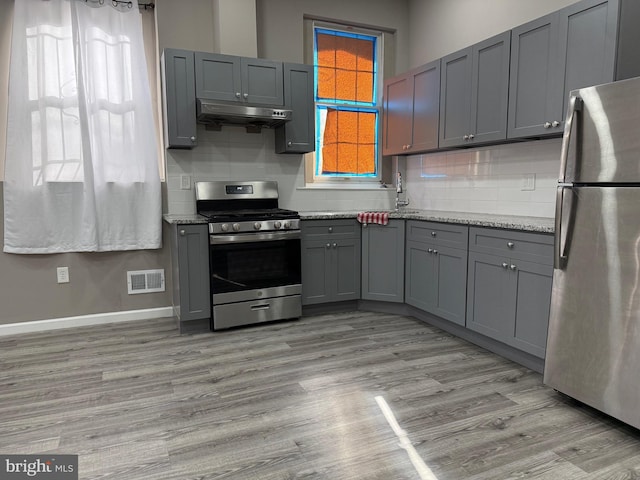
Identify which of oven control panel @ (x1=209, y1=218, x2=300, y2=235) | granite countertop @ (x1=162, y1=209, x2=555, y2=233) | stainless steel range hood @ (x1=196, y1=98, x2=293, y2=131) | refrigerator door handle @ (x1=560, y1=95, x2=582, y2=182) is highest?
stainless steel range hood @ (x1=196, y1=98, x2=293, y2=131)

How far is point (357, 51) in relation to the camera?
4422 millimetres

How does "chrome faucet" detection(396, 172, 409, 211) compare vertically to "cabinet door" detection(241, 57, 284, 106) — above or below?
below

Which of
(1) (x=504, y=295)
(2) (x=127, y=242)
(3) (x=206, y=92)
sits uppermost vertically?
(3) (x=206, y=92)

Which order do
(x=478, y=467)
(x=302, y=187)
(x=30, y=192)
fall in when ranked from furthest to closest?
1. (x=302, y=187)
2. (x=30, y=192)
3. (x=478, y=467)

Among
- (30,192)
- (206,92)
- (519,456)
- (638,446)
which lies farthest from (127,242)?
(638,446)

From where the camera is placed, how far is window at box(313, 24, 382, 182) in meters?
4.30

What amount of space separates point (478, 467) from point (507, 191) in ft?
7.37

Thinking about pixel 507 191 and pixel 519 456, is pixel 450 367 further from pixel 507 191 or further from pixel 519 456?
pixel 507 191

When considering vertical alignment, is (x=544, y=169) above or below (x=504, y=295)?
above

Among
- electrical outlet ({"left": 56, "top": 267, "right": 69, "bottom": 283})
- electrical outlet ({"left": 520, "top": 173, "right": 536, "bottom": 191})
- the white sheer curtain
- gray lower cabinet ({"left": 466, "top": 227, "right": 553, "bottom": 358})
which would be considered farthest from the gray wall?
electrical outlet ({"left": 56, "top": 267, "right": 69, "bottom": 283})

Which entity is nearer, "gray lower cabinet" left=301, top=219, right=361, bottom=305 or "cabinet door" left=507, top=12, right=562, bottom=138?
"cabinet door" left=507, top=12, right=562, bottom=138

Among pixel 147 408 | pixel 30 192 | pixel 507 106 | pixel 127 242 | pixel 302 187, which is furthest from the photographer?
pixel 302 187

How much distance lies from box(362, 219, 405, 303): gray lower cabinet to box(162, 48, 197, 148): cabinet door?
1696 millimetres

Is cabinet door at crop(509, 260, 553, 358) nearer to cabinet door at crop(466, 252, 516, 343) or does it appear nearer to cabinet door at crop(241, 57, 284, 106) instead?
cabinet door at crop(466, 252, 516, 343)
